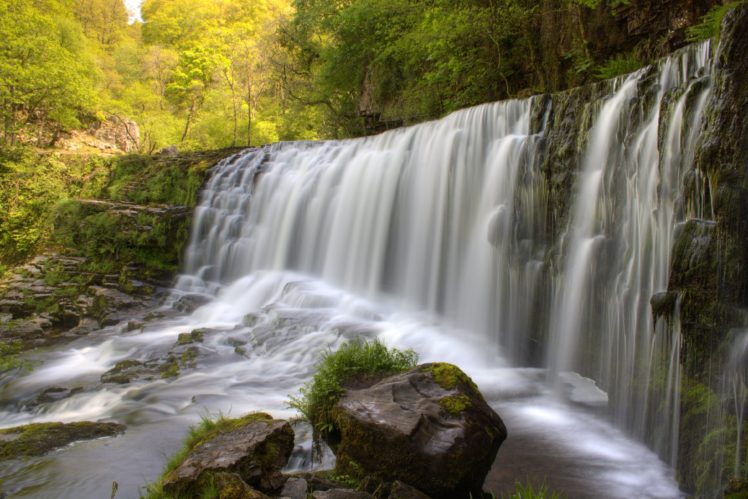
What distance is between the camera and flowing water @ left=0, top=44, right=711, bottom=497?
491 centimetres

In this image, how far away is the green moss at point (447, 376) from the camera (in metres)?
4.42

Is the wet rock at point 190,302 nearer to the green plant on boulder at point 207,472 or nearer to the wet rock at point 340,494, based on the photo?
the green plant on boulder at point 207,472

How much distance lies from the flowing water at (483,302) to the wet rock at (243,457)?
57cm

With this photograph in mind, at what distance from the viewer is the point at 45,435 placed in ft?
18.0

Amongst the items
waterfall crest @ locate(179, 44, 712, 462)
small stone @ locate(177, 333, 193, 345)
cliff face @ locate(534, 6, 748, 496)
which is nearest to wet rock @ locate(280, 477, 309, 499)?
cliff face @ locate(534, 6, 748, 496)

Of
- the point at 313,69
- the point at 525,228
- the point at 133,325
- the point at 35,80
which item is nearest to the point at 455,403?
the point at 525,228

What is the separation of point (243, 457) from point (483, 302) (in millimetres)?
5500

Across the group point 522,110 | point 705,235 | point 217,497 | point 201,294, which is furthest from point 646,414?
point 201,294

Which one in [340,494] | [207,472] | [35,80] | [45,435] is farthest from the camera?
[35,80]

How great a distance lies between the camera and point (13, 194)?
1609 cm

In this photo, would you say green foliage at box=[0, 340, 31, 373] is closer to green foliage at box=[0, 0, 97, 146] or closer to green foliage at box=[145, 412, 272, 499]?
green foliage at box=[145, 412, 272, 499]

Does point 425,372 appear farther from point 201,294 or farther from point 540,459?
point 201,294

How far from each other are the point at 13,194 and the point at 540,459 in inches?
695

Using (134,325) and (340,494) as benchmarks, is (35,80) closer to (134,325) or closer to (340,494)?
(134,325)
